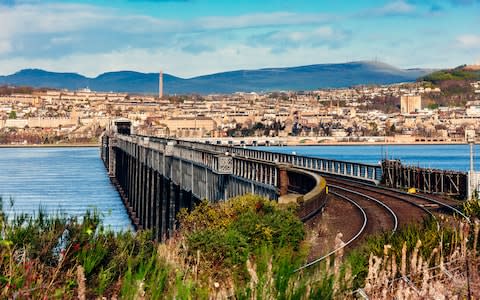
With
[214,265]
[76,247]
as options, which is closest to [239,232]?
[214,265]

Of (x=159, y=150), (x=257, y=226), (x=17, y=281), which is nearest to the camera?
(x=17, y=281)

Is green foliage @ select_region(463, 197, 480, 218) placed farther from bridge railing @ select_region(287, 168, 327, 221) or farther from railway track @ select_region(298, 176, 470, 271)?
bridge railing @ select_region(287, 168, 327, 221)

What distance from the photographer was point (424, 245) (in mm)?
14562

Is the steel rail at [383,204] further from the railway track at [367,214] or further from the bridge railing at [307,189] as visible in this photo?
the bridge railing at [307,189]

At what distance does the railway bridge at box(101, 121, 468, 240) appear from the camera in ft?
111

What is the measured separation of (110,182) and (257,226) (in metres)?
109

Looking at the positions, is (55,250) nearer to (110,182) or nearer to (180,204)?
(180,204)

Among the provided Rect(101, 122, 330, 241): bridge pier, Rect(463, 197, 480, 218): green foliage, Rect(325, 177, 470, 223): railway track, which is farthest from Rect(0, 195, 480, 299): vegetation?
Rect(325, 177, 470, 223): railway track

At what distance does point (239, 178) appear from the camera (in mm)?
39188

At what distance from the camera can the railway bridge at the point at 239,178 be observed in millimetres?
33906

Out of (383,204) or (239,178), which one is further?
(239,178)

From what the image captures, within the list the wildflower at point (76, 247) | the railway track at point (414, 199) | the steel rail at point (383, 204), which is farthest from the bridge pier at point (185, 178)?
the wildflower at point (76, 247)

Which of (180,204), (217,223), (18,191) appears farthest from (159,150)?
(217,223)

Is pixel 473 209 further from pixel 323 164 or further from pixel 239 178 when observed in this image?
pixel 323 164
